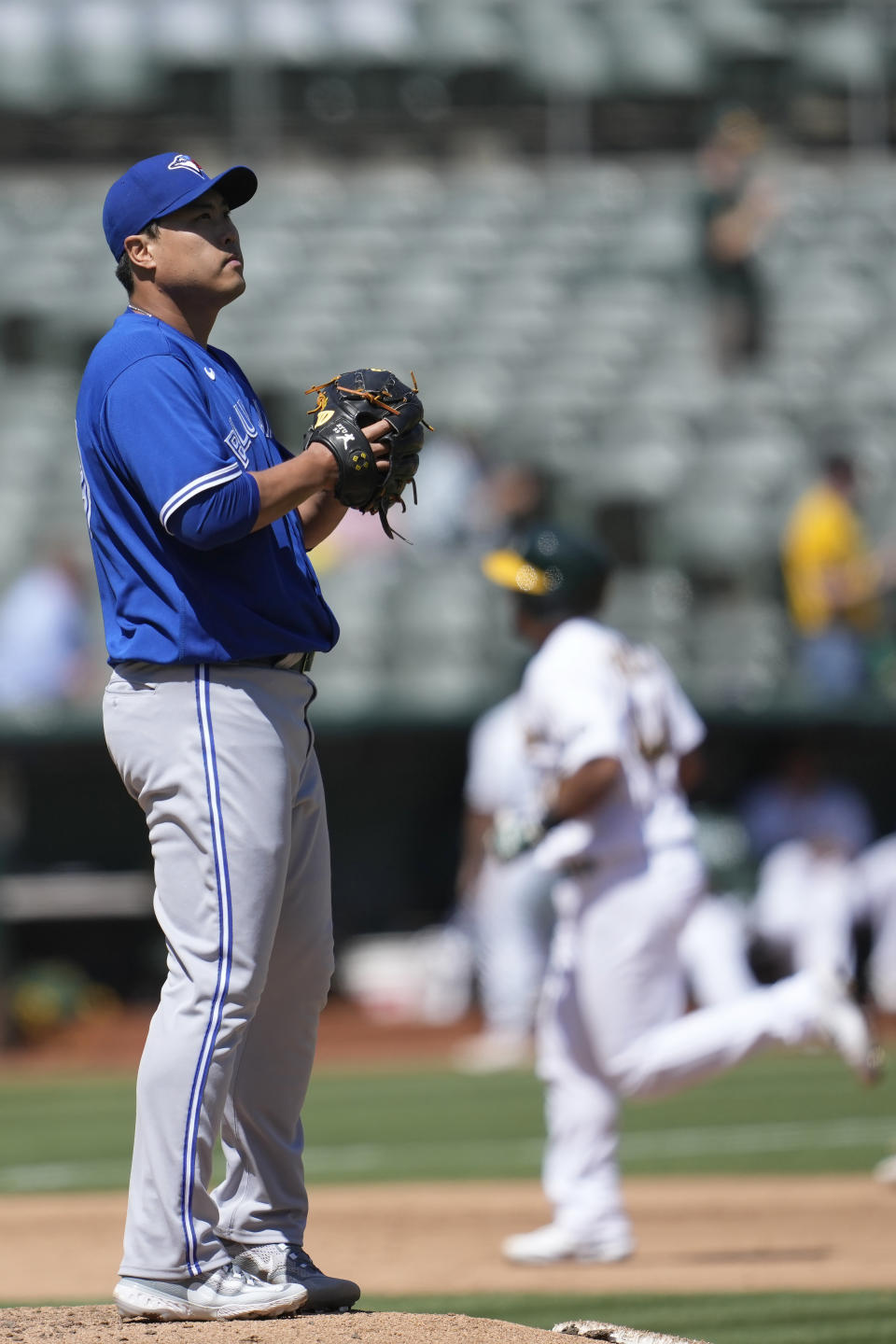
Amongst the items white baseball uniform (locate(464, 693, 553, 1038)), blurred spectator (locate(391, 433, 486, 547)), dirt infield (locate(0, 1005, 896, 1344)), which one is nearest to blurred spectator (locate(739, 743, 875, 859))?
white baseball uniform (locate(464, 693, 553, 1038))

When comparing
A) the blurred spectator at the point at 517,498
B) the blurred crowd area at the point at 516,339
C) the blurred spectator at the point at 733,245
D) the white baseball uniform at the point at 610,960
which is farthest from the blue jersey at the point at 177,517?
Result: the blurred spectator at the point at 733,245

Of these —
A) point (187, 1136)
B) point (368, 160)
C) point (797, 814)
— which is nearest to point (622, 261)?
point (368, 160)

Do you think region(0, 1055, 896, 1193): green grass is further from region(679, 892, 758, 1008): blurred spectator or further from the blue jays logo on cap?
the blue jays logo on cap

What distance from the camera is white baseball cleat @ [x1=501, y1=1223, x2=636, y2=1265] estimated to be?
4.74 meters

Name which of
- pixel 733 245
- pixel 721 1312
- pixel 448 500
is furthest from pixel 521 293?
pixel 721 1312

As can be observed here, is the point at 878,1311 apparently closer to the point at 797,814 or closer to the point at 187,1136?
the point at 187,1136

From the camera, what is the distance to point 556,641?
499 centimetres

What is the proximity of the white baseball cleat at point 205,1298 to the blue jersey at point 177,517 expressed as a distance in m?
0.92

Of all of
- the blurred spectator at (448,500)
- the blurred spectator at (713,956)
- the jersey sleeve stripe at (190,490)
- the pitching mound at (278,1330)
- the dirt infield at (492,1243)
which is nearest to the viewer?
the pitching mound at (278,1330)

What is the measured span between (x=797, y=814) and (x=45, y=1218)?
651 cm

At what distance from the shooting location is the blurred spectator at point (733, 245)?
13.8 m

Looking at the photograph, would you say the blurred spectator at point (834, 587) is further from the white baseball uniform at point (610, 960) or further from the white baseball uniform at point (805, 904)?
the white baseball uniform at point (610, 960)

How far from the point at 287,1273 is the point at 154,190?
5.60 ft

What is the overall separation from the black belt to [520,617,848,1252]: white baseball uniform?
165 cm
